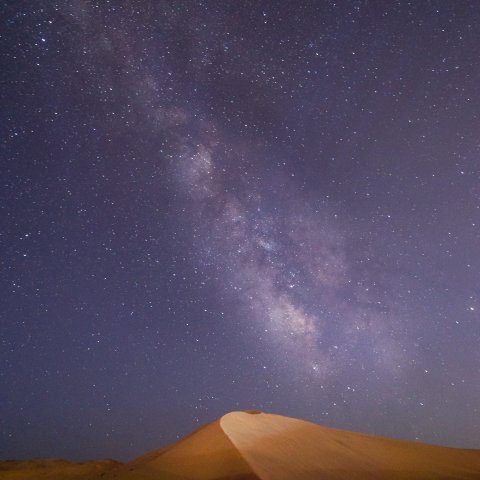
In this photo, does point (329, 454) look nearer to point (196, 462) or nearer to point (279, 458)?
point (279, 458)

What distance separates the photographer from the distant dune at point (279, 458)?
15.5m

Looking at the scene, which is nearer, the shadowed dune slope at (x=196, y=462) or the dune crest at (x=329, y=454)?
the shadowed dune slope at (x=196, y=462)

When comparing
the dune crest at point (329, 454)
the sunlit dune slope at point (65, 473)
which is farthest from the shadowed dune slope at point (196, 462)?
the sunlit dune slope at point (65, 473)

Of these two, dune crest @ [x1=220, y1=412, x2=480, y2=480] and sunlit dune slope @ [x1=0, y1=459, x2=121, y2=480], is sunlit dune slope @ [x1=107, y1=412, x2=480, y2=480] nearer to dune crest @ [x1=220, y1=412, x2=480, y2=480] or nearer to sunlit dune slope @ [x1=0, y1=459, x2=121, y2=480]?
dune crest @ [x1=220, y1=412, x2=480, y2=480]

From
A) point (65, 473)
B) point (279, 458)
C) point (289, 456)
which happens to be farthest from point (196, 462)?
point (65, 473)

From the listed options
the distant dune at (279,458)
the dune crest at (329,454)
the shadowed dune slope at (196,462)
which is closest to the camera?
the shadowed dune slope at (196,462)

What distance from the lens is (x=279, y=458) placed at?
1723 cm

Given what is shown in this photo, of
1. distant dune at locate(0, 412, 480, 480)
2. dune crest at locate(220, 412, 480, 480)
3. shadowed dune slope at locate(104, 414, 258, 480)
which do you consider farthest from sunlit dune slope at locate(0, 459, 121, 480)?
dune crest at locate(220, 412, 480, 480)

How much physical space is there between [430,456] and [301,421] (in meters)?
7.15

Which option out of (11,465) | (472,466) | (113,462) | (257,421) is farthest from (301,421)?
(11,465)

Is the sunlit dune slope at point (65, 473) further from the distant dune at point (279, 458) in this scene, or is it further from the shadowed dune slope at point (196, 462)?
the shadowed dune slope at point (196, 462)

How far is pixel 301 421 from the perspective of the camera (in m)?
24.0

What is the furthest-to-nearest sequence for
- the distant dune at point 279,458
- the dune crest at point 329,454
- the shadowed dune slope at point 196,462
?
the dune crest at point 329,454, the distant dune at point 279,458, the shadowed dune slope at point 196,462

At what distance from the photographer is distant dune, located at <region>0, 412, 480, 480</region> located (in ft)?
51.0
